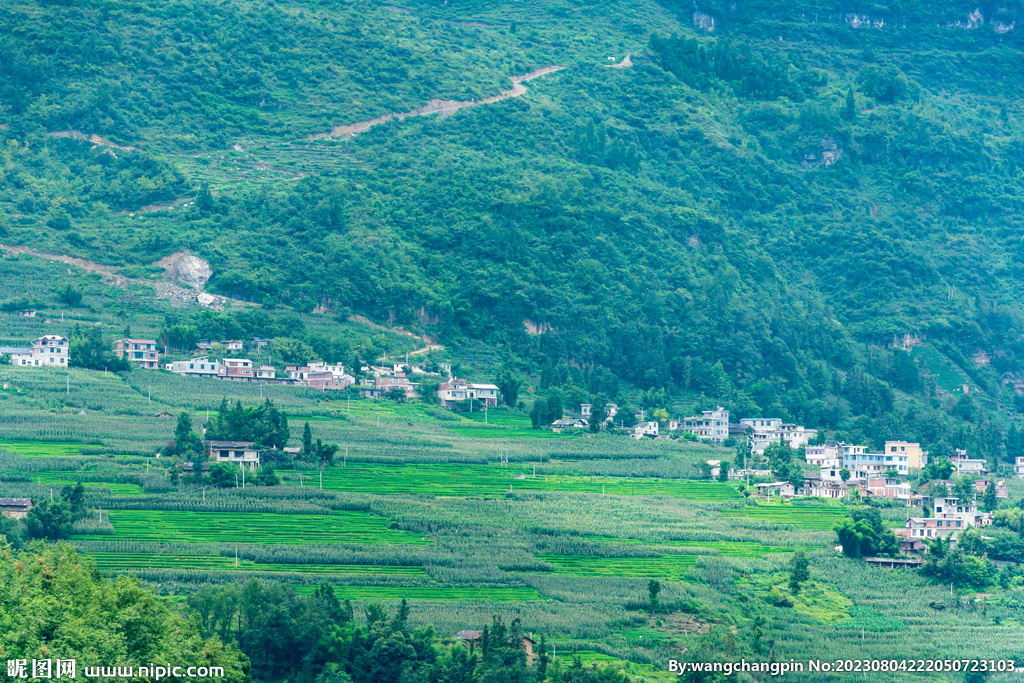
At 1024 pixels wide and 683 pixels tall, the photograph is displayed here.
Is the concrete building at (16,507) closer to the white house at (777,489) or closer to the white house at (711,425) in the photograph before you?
the white house at (777,489)

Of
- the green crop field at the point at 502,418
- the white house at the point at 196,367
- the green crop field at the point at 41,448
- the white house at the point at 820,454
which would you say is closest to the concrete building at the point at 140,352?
the white house at the point at 196,367

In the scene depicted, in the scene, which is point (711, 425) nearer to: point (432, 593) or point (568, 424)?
point (568, 424)

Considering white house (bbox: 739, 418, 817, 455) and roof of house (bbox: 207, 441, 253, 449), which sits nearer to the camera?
roof of house (bbox: 207, 441, 253, 449)

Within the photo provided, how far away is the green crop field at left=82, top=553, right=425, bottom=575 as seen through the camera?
6203cm

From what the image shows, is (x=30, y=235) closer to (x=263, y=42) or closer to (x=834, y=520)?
(x=263, y=42)

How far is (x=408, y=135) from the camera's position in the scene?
12588 cm

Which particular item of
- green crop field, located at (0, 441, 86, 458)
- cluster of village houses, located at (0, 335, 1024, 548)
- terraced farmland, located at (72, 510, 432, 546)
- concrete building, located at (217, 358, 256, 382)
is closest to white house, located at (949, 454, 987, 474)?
cluster of village houses, located at (0, 335, 1024, 548)

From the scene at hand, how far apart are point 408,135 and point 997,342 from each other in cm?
4928

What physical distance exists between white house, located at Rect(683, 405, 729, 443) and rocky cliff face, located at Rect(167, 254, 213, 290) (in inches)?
1330

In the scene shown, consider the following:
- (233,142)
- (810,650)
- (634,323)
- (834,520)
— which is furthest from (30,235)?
(810,650)

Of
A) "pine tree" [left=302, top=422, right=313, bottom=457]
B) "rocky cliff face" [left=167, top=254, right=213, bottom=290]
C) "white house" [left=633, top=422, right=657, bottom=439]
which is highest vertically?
"rocky cliff face" [left=167, top=254, right=213, bottom=290]

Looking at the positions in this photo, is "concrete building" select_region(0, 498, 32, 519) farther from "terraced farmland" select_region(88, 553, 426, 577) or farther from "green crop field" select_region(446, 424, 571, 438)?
"green crop field" select_region(446, 424, 571, 438)

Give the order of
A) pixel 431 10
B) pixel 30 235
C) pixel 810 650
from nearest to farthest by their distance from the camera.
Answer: pixel 810 650
pixel 30 235
pixel 431 10

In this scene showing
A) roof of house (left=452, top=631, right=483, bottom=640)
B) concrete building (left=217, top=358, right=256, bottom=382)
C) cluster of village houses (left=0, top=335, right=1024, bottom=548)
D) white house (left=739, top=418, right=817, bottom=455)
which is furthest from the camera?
white house (left=739, top=418, right=817, bottom=455)
